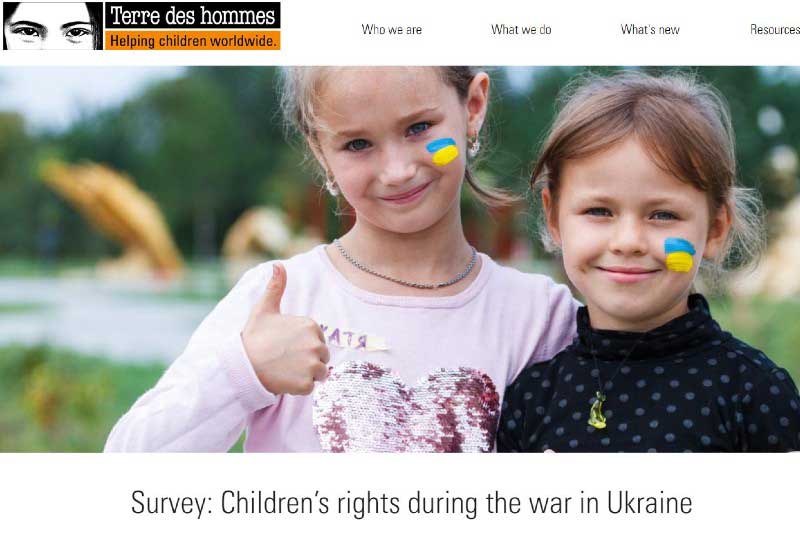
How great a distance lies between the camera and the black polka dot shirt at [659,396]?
1.34 m

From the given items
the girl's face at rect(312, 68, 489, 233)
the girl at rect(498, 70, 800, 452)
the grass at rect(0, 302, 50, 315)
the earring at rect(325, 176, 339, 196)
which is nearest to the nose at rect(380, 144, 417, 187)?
the girl's face at rect(312, 68, 489, 233)

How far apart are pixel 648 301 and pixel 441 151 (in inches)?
16.5

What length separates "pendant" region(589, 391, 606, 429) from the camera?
1426mm

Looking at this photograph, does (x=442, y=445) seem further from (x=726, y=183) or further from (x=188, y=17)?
(x=188, y=17)

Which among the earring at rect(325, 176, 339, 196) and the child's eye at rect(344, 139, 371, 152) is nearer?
the child's eye at rect(344, 139, 371, 152)

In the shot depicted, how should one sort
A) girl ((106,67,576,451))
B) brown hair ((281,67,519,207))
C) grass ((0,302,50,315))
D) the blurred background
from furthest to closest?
grass ((0,302,50,315)) < the blurred background < brown hair ((281,67,519,207)) < girl ((106,67,576,451))

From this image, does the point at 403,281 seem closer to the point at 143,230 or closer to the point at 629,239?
the point at 629,239

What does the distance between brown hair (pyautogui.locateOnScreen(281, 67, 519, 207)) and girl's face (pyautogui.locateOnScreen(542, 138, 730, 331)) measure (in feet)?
0.81

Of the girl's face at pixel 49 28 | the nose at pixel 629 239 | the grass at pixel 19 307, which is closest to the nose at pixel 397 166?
the nose at pixel 629 239

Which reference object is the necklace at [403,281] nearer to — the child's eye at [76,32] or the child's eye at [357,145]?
the child's eye at [357,145]

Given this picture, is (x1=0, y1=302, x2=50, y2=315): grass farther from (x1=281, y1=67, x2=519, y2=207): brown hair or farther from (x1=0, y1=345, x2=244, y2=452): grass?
(x1=281, y1=67, x2=519, y2=207): brown hair

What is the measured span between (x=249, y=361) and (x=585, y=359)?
0.55 metres

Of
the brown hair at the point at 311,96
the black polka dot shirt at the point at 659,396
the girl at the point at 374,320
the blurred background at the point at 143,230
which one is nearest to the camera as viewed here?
the black polka dot shirt at the point at 659,396

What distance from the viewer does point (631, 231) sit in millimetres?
1402
